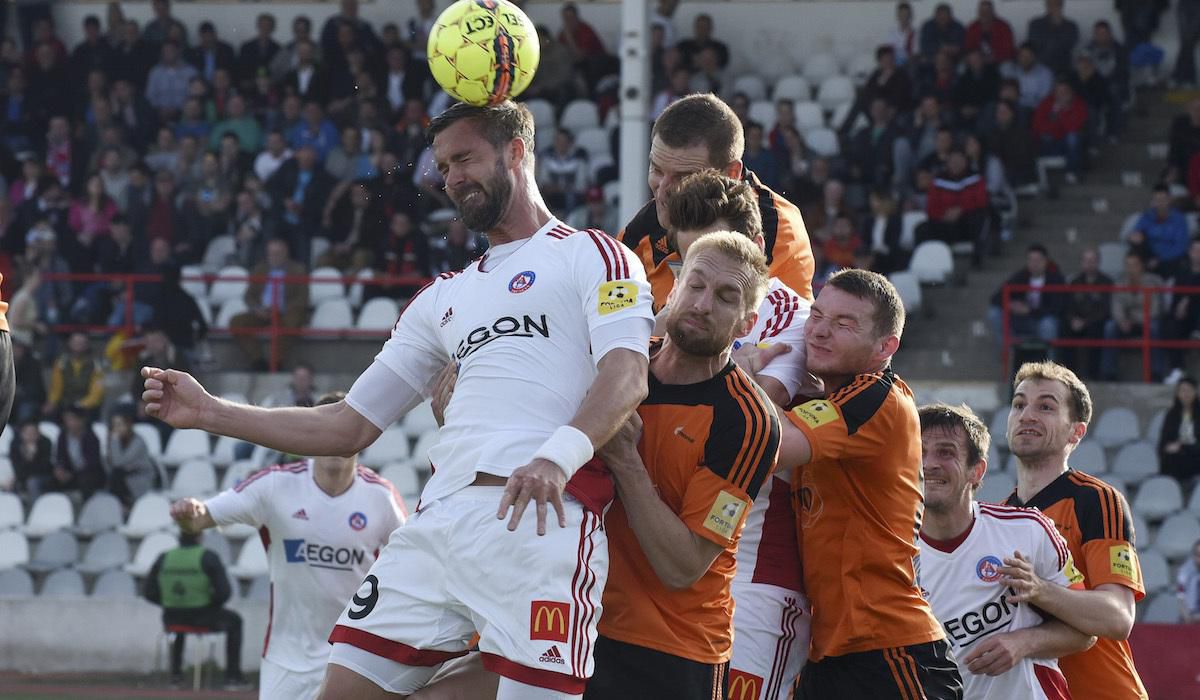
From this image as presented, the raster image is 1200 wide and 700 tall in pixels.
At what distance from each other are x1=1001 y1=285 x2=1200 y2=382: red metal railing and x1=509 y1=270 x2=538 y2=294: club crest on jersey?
10774 mm

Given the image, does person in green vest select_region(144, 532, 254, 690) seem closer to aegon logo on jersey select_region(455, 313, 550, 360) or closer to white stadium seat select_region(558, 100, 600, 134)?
white stadium seat select_region(558, 100, 600, 134)

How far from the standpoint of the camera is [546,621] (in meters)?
4.38

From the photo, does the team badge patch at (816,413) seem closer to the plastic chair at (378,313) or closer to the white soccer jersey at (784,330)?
the white soccer jersey at (784,330)

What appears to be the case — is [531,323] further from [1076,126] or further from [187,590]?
[1076,126]

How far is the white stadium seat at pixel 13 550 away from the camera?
15.6 meters

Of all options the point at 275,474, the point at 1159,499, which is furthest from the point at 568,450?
the point at 1159,499

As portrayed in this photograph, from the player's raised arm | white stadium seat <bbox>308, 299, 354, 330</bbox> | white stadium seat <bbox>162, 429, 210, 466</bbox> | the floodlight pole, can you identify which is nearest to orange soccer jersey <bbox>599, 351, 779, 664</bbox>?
the player's raised arm

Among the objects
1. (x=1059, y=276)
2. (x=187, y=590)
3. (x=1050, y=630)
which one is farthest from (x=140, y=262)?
(x=1050, y=630)

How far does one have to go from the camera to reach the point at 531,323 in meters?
4.67

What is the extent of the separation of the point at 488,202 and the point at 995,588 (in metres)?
2.43

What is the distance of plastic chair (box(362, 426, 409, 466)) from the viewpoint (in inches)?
620

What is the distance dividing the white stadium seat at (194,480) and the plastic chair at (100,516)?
551mm

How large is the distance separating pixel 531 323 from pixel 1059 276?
39.5ft

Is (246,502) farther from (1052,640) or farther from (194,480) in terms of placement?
(194,480)
